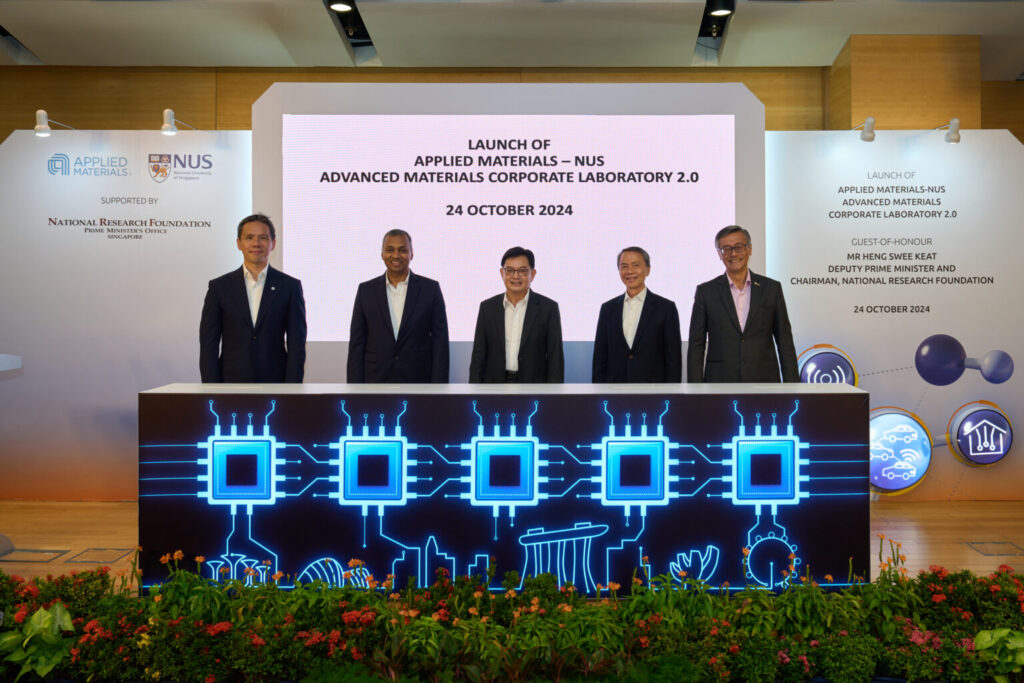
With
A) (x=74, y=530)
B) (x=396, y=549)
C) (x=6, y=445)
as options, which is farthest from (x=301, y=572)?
(x=6, y=445)

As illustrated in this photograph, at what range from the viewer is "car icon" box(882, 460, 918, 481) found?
570 centimetres

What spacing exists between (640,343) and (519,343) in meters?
0.71

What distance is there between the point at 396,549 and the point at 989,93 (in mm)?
7068

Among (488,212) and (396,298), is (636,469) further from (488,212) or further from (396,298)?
(488,212)

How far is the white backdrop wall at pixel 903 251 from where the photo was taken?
581cm

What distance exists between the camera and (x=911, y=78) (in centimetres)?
619

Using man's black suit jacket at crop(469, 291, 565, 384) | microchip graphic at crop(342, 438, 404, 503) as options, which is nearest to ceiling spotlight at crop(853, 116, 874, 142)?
man's black suit jacket at crop(469, 291, 565, 384)

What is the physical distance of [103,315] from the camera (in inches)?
230

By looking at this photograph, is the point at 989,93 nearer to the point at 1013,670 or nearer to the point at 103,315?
the point at 1013,670

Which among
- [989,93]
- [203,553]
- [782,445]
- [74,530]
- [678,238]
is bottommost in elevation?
[74,530]

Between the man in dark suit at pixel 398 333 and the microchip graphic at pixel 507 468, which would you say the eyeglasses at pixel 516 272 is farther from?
the microchip graphic at pixel 507 468

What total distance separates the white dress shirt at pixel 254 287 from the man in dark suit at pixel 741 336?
2445 mm

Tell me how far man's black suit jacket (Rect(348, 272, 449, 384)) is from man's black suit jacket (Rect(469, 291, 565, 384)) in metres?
0.21

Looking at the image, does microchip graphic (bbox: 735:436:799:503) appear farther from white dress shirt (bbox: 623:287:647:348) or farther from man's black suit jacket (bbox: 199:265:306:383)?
man's black suit jacket (bbox: 199:265:306:383)
